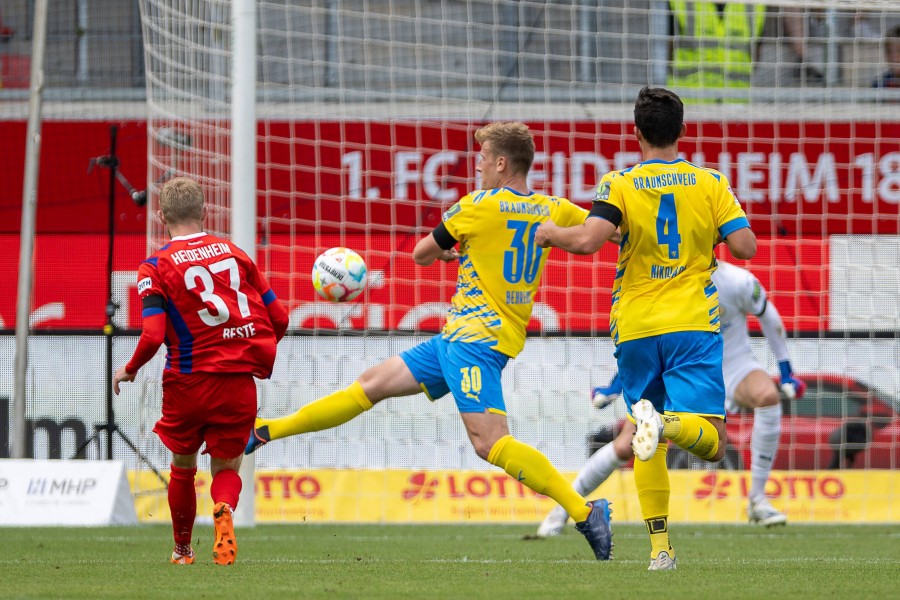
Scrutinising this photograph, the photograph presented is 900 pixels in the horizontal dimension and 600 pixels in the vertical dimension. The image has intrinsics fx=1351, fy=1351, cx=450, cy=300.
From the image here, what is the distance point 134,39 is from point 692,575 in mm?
12350

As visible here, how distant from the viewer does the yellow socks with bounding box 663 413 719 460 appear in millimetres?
4637

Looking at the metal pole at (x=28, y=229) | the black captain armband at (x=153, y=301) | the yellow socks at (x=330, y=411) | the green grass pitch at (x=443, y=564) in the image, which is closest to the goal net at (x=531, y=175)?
the metal pole at (x=28, y=229)

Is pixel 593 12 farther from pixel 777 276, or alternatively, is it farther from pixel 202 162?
pixel 202 162

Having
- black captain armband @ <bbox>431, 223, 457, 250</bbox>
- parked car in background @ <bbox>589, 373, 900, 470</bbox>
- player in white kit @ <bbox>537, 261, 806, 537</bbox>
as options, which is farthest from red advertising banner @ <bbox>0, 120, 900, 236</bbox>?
black captain armband @ <bbox>431, 223, 457, 250</bbox>

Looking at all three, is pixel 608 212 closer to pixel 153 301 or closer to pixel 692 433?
pixel 692 433

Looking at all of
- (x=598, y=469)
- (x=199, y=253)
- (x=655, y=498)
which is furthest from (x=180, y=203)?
(x=598, y=469)

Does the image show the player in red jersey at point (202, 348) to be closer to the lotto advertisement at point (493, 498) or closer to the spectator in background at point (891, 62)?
the lotto advertisement at point (493, 498)

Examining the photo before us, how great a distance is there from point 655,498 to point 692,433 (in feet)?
1.13

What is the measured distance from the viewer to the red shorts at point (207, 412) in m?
5.24

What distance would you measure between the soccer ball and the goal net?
2.61m

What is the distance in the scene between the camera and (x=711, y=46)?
13.2 m

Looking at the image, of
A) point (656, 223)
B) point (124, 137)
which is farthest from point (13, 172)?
point (656, 223)

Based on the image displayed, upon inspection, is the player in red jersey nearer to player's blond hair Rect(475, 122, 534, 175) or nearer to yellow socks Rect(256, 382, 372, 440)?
yellow socks Rect(256, 382, 372, 440)

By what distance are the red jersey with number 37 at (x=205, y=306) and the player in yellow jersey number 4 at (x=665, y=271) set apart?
1238 millimetres
